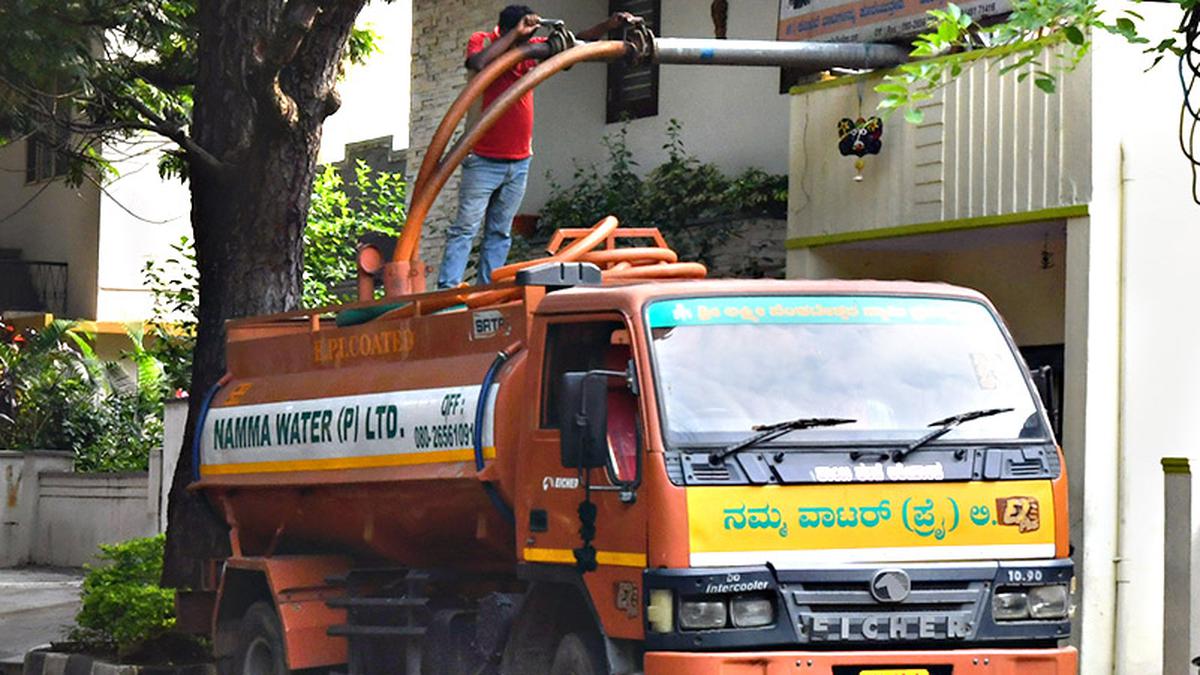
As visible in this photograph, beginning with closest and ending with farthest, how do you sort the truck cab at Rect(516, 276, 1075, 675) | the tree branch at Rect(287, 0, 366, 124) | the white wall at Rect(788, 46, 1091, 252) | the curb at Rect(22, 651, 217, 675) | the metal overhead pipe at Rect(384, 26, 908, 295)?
1. the truck cab at Rect(516, 276, 1075, 675)
2. the metal overhead pipe at Rect(384, 26, 908, 295)
3. the white wall at Rect(788, 46, 1091, 252)
4. the curb at Rect(22, 651, 217, 675)
5. the tree branch at Rect(287, 0, 366, 124)

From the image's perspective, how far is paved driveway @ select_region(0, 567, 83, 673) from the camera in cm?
1727

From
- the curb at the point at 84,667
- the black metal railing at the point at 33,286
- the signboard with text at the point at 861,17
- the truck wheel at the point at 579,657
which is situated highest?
the signboard with text at the point at 861,17

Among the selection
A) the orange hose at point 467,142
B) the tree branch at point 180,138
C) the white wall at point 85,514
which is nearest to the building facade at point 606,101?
the orange hose at point 467,142

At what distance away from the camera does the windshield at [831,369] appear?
29.5ft

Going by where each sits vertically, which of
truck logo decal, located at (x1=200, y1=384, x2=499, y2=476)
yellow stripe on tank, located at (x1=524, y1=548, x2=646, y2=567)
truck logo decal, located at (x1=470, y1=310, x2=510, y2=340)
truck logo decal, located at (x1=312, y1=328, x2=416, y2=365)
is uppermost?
truck logo decal, located at (x1=470, y1=310, x2=510, y2=340)

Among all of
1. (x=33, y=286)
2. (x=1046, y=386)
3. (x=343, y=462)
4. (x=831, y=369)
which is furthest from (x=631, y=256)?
(x=33, y=286)

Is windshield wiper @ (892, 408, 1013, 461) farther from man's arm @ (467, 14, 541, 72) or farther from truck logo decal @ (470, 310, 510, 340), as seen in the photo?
man's arm @ (467, 14, 541, 72)

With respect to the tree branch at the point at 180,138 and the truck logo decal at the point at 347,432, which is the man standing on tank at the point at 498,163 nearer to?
the truck logo decal at the point at 347,432

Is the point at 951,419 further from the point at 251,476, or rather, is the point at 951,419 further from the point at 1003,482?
the point at 251,476

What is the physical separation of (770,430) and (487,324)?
199 cm

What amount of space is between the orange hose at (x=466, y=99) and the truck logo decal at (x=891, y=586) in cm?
520

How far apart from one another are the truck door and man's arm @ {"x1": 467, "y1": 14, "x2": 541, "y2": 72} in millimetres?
4435

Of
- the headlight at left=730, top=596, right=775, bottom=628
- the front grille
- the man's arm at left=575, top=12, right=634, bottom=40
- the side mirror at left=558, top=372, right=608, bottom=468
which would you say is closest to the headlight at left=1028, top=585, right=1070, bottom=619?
the front grille

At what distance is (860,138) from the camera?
49.3 ft
